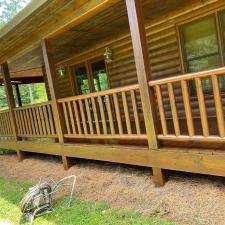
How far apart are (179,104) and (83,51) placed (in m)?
3.87

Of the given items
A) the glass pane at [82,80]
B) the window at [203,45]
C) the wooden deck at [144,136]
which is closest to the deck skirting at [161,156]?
the wooden deck at [144,136]

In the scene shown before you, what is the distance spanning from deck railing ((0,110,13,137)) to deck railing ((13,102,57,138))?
607 millimetres

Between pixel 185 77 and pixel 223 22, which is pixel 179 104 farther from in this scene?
pixel 185 77

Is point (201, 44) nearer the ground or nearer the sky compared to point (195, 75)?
nearer the sky

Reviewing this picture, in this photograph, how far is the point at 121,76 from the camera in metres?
8.59

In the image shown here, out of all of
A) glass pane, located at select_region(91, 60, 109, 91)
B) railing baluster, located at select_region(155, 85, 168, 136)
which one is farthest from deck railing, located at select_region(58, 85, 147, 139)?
glass pane, located at select_region(91, 60, 109, 91)

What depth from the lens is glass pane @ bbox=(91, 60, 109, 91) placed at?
9.45m

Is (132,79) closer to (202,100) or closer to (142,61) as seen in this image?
(142,61)

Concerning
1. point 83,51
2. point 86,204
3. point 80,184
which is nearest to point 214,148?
point 86,204

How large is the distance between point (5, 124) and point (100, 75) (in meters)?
3.46

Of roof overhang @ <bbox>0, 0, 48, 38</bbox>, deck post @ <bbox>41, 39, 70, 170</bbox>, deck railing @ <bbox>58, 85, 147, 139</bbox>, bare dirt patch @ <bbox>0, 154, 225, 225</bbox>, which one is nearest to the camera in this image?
bare dirt patch @ <bbox>0, 154, 225, 225</bbox>

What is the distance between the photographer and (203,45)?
6.41 m

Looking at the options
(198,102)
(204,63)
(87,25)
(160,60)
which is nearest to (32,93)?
(160,60)

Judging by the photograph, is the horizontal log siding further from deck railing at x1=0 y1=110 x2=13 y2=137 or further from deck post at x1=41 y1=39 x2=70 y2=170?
deck railing at x1=0 y1=110 x2=13 y2=137
